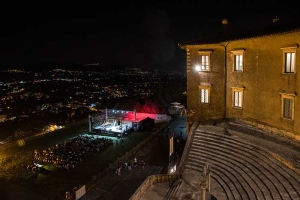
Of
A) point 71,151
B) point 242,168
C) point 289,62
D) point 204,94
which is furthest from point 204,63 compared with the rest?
point 71,151

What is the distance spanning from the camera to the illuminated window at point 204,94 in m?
25.6

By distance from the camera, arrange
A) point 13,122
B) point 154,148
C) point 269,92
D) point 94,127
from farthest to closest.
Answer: point 13,122 < point 94,127 < point 154,148 < point 269,92

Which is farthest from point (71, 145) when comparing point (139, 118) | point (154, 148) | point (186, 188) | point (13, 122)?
point (13, 122)

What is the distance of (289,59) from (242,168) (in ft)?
25.1

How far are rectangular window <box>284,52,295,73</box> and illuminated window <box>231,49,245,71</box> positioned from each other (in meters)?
4.23

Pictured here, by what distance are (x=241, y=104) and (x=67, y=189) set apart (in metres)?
15.5

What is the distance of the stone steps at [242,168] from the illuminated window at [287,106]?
10.9ft

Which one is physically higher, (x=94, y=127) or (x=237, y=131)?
(x=237, y=131)

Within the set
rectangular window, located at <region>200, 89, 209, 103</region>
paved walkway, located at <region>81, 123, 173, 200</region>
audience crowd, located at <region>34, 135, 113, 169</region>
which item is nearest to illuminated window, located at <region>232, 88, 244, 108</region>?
rectangular window, located at <region>200, 89, 209, 103</region>

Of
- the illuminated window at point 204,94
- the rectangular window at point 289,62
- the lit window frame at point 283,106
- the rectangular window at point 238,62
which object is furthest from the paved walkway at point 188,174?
the rectangular window at point 238,62

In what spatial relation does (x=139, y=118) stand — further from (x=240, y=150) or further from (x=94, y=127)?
(x=240, y=150)

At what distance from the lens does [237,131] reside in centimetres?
2159

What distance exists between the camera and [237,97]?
78.2 ft

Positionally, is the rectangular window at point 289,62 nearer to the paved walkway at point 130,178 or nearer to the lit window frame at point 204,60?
the lit window frame at point 204,60
